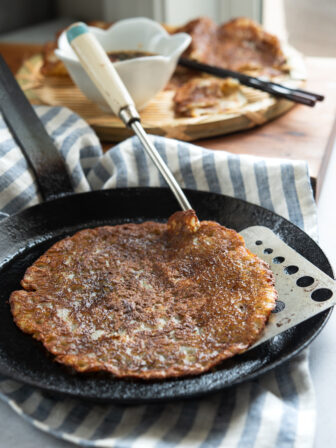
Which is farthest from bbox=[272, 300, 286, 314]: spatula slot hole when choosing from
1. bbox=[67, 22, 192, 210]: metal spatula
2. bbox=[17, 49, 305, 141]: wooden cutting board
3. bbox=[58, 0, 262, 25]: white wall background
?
bbox=[58, 0, 262, 25]: white wall background

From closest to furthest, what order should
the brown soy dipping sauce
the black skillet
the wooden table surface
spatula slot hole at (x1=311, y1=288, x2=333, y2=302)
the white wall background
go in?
the black skillet → spatula slot hole at (x1=311, y1=288, x2=333, y2=302) → the wooden table surface → the brown soy dipping sauce → the white wall background

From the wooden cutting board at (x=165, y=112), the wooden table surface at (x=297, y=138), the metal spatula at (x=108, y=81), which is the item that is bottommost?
the wooden table surface at (x=297, y=138)

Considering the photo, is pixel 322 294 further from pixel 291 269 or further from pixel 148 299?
pixel 148 299

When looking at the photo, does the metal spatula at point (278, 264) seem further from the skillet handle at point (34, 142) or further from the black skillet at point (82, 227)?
the skillet handle at point (34, 142)

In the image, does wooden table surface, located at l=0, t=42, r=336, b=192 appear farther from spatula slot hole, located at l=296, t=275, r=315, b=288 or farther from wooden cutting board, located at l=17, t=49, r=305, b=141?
spatula slot hole, located at l=296, t=275, r=315, b=288

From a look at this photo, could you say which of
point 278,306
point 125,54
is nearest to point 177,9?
point 125,54

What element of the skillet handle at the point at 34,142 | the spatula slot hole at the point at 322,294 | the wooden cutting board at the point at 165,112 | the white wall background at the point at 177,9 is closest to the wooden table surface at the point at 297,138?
the wooden cutting board at the point at 165,112

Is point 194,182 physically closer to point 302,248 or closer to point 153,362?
point 302,248
